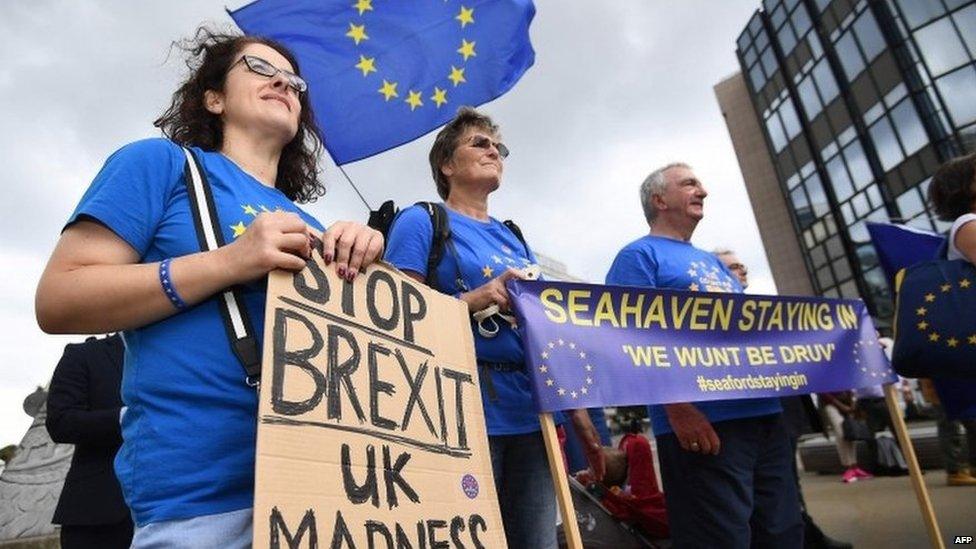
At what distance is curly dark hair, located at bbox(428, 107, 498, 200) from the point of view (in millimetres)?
2656

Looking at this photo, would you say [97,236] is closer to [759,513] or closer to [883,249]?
[759,513]

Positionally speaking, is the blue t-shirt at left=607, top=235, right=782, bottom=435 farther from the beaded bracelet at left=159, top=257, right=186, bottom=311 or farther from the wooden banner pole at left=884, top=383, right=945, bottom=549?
the beaded bracelet at left=159, top=257, right=186, bottom=311

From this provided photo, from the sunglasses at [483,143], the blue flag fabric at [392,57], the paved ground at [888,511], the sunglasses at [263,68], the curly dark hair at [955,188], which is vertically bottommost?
the paved ground at [888,511]

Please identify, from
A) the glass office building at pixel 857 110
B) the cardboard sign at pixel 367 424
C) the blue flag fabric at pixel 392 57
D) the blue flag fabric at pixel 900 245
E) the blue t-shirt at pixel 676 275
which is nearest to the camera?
the cardboard sign at pixel 367 424

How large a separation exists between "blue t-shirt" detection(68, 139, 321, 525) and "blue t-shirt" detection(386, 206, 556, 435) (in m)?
0.83

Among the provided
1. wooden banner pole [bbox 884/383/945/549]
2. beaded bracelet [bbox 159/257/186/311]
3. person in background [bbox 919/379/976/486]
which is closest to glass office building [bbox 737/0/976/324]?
person in background [bbox 919/379/976/486]

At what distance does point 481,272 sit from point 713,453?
44.2 inches

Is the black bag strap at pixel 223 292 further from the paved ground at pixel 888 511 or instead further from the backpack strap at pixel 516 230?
the paved ground at pixel 888 511

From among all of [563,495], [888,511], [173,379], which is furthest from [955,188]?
[888,511]

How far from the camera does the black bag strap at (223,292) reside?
3.59 ft

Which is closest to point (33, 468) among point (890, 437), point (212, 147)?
point (212, 147)

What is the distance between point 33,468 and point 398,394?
12.4 feet

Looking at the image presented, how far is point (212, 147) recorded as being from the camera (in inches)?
61.6

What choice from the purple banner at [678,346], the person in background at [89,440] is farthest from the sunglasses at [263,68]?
the person in background at [89,440]
